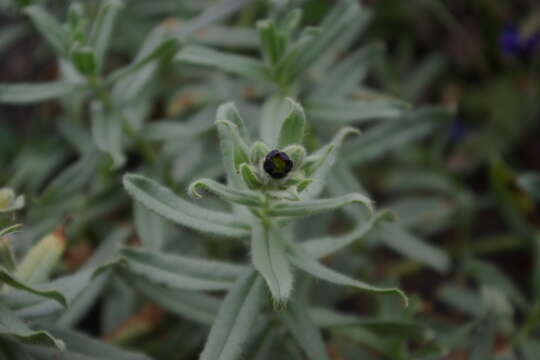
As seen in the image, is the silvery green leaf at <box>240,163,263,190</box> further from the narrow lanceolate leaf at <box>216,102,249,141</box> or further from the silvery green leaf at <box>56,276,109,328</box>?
the silvery green leaf at <box>56,276,109,328</box>

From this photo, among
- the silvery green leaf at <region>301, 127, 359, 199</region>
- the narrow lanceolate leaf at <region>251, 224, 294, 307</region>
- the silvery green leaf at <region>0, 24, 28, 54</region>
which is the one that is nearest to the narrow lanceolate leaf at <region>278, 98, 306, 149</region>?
the silvery green leaf at <region>301, 127, 359, 199</region>

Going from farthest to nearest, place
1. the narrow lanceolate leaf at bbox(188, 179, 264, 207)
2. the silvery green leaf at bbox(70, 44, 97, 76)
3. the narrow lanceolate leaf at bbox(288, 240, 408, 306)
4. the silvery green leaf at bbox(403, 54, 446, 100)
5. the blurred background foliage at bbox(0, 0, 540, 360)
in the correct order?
the silvery green leaf at bbox(403, 54, 446, 100)
the blurred background foliage at bbox(0, 0, 540, 360)
the silvery green leaf at bbox(70, 44, 97, 76)
the narrow lanceolate leaf at bbox(288, 240, 408, 306)
the narrow lanceolate leaf at bbox(188, 179, 264, 207)

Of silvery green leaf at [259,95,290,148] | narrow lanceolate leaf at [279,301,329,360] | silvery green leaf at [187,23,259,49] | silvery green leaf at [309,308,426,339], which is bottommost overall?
silvery green leaf at [309,308,426,339]

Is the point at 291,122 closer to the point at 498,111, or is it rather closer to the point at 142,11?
the point at 142,11

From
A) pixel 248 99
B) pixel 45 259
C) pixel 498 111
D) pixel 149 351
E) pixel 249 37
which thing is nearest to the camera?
pixel 45 259

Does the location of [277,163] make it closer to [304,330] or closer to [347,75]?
[304,330]

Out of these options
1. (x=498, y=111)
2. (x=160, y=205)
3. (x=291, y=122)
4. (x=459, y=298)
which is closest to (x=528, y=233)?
(x=459, y=298)
